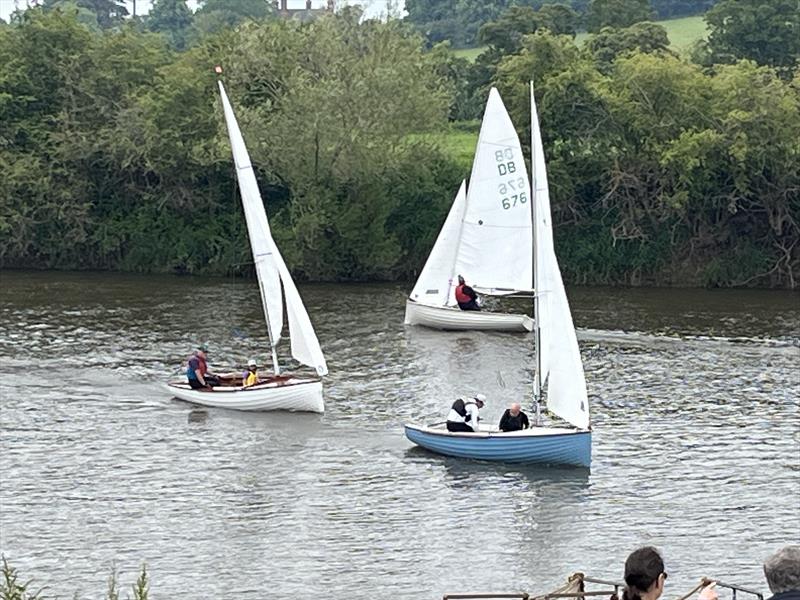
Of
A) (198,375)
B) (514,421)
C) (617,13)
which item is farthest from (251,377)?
(617,13)

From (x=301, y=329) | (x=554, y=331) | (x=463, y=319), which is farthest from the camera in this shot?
(x=463, y=319)

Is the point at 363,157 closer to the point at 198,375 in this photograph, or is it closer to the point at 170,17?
the point at 198,375

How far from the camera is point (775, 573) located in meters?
11.5

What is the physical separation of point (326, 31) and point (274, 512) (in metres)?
41.8

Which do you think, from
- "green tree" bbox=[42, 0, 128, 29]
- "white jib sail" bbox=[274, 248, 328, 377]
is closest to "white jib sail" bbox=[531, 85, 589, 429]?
"white jib sail" bbox=[274, 248, 328, 377]

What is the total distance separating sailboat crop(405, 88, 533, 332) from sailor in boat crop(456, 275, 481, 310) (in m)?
0.33

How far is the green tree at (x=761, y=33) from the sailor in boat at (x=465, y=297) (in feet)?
102

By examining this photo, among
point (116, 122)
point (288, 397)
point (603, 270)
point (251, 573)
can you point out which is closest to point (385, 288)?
point (603, 270)

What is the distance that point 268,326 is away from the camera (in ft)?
151

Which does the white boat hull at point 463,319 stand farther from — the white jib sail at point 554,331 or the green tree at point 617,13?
the green tree at point 617,13

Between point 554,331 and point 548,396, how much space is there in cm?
171

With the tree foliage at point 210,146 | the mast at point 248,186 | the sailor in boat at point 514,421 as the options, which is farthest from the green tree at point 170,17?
the sailor in boat at point 514,421

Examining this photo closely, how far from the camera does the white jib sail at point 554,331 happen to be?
38688mm

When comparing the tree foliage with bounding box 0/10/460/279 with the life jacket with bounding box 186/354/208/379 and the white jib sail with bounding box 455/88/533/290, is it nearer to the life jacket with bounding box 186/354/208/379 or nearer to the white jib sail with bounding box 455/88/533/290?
the white jib sail with bounding box 455/88/533/290
